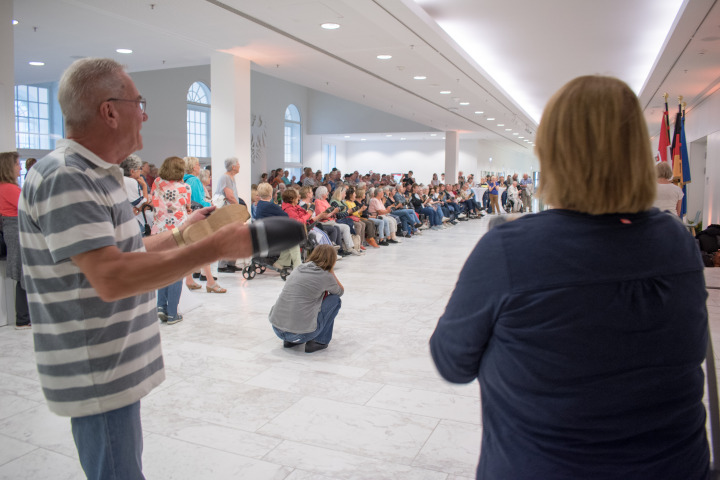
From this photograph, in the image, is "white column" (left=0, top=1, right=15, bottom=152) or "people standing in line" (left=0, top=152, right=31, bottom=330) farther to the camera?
"white column" (left=0, top=1, right=15, bottom=152)

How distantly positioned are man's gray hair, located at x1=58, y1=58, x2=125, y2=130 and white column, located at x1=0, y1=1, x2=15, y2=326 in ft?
14.7

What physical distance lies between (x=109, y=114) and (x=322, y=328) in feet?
10.4

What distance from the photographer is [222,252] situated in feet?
3.80

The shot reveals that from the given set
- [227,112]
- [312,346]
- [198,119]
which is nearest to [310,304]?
[312,346]

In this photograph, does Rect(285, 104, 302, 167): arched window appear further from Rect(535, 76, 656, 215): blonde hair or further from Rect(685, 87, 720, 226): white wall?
Rect(535, 76, 656, 215): blonde hair

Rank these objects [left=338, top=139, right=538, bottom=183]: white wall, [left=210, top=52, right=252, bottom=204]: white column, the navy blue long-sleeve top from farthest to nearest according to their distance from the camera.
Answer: [left=338, top=139, right=538, bottom=183]: white wall
[left=210, top=52, right=252, bottom=204]: white column
the navy blue long-sleeve top

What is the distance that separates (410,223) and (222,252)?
1244 centimetres

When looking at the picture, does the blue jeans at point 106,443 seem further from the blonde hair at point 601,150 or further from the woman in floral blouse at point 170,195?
the woman in floral blouse at point 170,195

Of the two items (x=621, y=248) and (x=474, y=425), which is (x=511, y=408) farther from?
(x=474, y=425)

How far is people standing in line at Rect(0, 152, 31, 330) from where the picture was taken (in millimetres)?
4809

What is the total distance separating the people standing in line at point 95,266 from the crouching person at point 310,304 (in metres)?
2.77

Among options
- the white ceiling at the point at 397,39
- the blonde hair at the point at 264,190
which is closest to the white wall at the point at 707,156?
the white ceiling at the point at 397,39

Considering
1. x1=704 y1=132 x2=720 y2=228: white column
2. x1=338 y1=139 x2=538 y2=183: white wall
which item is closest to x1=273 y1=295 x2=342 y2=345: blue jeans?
x1=704 y1=132 x2=720 y2=228: white column

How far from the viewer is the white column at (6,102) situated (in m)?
5.04
